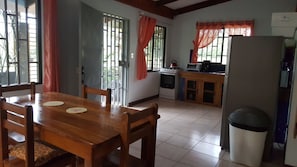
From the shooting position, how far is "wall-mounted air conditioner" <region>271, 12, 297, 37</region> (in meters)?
2.79

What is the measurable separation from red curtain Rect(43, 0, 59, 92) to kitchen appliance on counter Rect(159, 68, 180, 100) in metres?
3.26

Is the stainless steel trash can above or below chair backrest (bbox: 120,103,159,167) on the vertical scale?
below

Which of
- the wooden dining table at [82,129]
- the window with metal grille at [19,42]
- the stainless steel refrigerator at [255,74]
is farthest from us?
the window with metal grille at [19,42]

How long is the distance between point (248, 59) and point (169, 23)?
3.77 meters

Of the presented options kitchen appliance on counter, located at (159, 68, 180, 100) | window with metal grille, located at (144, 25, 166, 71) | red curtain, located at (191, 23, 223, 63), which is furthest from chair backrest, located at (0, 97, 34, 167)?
red curtain, located at (191, 23, 223, 63)

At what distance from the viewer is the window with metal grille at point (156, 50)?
5841mm

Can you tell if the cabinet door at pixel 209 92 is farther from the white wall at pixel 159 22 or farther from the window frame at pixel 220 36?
the white wall at pixel 159 22

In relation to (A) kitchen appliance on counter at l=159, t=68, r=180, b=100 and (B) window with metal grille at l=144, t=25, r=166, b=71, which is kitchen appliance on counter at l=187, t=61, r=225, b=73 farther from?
(B) window with metal grille at l=144, t=25, r=166, b=71

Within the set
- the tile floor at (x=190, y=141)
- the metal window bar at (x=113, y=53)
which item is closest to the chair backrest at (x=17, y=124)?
the tile floor at (x=190, y=141)

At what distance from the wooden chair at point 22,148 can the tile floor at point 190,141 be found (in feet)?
4.15

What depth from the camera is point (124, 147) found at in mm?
1471

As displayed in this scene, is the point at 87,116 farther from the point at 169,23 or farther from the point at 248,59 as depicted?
the point at 169,23

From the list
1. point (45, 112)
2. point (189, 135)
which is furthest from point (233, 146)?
point (45, 112)

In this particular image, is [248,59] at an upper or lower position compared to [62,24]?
lower
